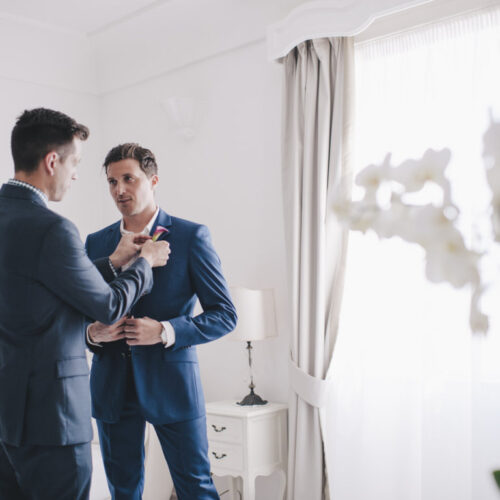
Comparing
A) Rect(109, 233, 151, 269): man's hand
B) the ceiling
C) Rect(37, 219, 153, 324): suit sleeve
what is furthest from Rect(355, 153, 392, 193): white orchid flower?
the ceiling

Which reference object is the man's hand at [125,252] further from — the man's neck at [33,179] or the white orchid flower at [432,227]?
the white orchid flower at [432,227]

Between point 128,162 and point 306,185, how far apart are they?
116cm

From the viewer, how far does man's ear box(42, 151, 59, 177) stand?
175 centimetres

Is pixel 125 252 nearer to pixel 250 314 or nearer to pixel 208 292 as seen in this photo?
pixel 208 292

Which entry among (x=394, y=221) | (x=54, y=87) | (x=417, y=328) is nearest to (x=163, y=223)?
(x=417, y=328)

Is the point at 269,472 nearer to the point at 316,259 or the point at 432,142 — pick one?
the point at 316,259

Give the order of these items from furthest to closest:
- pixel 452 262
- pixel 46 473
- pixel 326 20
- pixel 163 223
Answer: pixel 326 20 → pixel 163 223 → pixel 46 473 → pixel 452 262

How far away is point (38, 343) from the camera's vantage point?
1646mm

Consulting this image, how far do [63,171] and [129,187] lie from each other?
549 millimetres

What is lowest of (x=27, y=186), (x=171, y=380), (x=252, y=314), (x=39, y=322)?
(x=171, y=380)

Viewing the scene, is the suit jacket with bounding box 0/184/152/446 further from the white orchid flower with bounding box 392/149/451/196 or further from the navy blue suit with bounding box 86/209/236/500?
the white orchid flower with bounding box 392/149/451/196

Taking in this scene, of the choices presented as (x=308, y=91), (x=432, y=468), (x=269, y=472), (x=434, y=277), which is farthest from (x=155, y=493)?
(x=434, y=277)

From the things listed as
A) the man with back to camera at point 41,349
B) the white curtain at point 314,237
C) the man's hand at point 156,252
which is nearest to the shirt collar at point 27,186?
the man with back to camera at point 41,349

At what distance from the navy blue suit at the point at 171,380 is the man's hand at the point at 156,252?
160 mm
